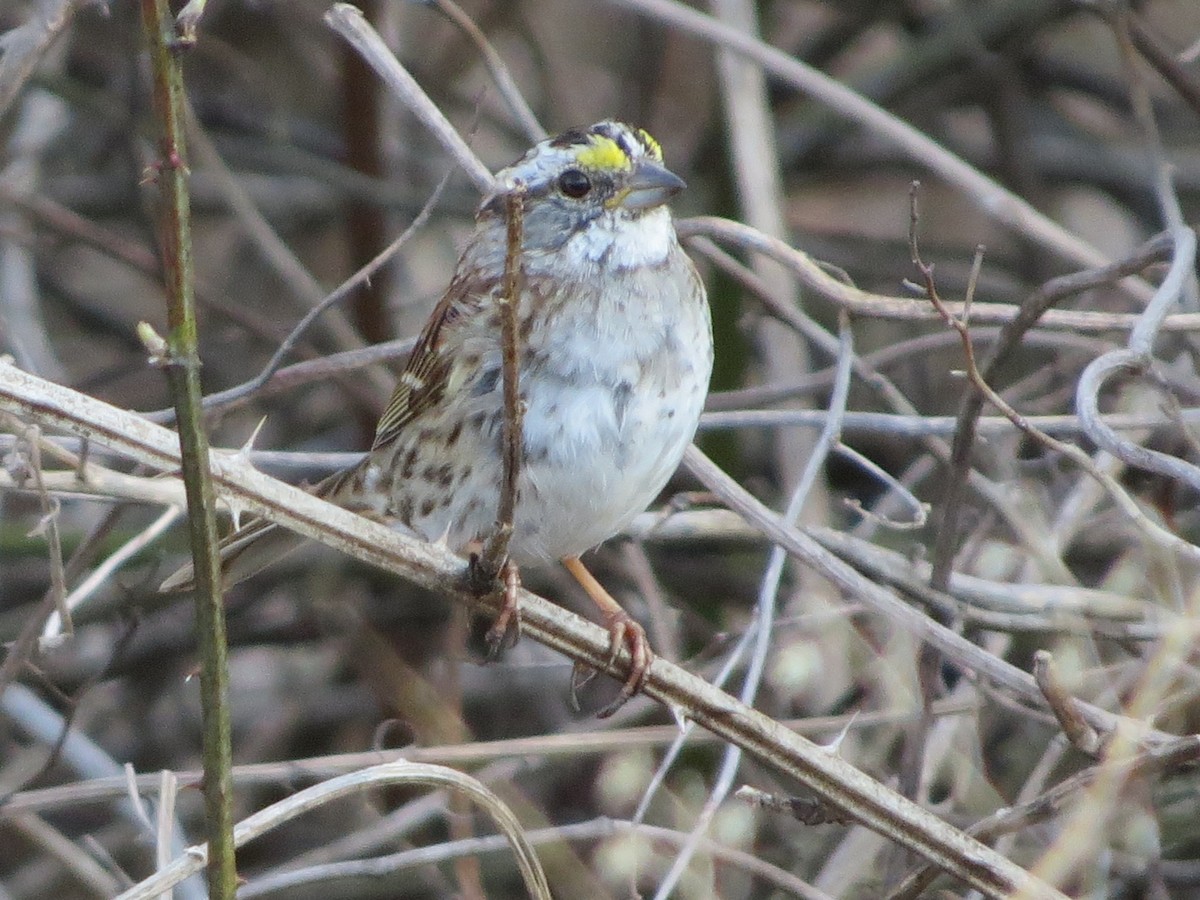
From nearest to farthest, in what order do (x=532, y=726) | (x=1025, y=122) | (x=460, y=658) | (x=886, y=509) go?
(x=460, y=658), (x=886, y=509), (x=532, y=726), (x=1025, y=122)

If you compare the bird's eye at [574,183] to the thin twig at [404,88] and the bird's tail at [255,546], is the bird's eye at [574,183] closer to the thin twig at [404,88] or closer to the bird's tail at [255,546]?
the thin twig at [404,88]

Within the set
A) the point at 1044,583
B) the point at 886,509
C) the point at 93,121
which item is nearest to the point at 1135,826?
the point at 1044,583

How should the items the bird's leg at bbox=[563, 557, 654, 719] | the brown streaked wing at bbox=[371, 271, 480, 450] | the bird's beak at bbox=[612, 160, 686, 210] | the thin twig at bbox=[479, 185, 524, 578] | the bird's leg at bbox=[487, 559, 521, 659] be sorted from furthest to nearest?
the brown streaked wing at bbox=[371, 271, 480, 450] < the bird's beak at bbox=[612, 160, 686, 210] < the bird's leg at bbox=[563, 557, 654, 719] < the bird's leg at bbox=[487, 559, 521, 659] < the thin twig at bbox=[479, 185, 524, 578]

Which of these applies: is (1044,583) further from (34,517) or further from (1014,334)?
(34,517)

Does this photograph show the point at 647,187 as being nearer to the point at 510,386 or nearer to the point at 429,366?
the point at 429,366

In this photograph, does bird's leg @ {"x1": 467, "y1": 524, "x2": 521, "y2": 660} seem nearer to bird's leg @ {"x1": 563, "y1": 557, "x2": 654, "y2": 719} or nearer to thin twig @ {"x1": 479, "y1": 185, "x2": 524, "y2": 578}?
thin twig @ {"x1": 479, "y1": 185, "x2": 524, "y2": 578}

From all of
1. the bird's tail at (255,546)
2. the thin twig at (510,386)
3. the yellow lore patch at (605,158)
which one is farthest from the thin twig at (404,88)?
the thin twig at (510,386)

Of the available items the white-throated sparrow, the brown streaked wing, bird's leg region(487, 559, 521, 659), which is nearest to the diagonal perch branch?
bird's leg region(487, 559, 521, 659)
